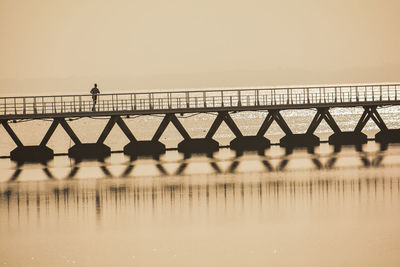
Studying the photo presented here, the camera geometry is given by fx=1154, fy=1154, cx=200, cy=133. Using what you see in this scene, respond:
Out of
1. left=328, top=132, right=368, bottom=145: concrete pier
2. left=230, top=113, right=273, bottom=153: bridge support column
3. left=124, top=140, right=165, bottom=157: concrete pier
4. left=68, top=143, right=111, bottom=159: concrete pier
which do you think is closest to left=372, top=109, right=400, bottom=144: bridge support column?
left=328, top=132, right=368, bottom=145: concrete pier

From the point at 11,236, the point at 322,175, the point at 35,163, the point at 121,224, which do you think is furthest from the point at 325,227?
the point at 35,163

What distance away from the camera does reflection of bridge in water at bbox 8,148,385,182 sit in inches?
2224

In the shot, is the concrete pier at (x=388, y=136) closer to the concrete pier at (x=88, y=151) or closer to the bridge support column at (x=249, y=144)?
the bridge support column at (x=249, y=144)

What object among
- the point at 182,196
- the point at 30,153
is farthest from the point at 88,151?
the point at 182,196

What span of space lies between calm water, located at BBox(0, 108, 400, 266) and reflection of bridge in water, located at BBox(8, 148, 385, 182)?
54mm

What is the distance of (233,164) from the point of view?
5969 centimetres

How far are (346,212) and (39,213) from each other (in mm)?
11600

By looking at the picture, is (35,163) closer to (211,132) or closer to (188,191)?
(211,132)

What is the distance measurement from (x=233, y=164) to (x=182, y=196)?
12.6 metres

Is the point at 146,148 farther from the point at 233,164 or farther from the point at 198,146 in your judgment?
the point at 233,164

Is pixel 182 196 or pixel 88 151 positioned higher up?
pixel 88 151

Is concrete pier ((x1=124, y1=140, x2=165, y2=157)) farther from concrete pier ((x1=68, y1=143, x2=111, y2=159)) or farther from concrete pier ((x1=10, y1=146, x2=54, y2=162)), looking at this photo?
concrete pier ((x1=10, y1=146, x2=54, y2=162))

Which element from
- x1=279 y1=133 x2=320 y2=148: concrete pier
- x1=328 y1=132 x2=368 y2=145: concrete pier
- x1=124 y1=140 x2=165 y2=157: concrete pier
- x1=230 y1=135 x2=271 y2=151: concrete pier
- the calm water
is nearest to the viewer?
the calm water

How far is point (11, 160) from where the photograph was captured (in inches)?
2594
